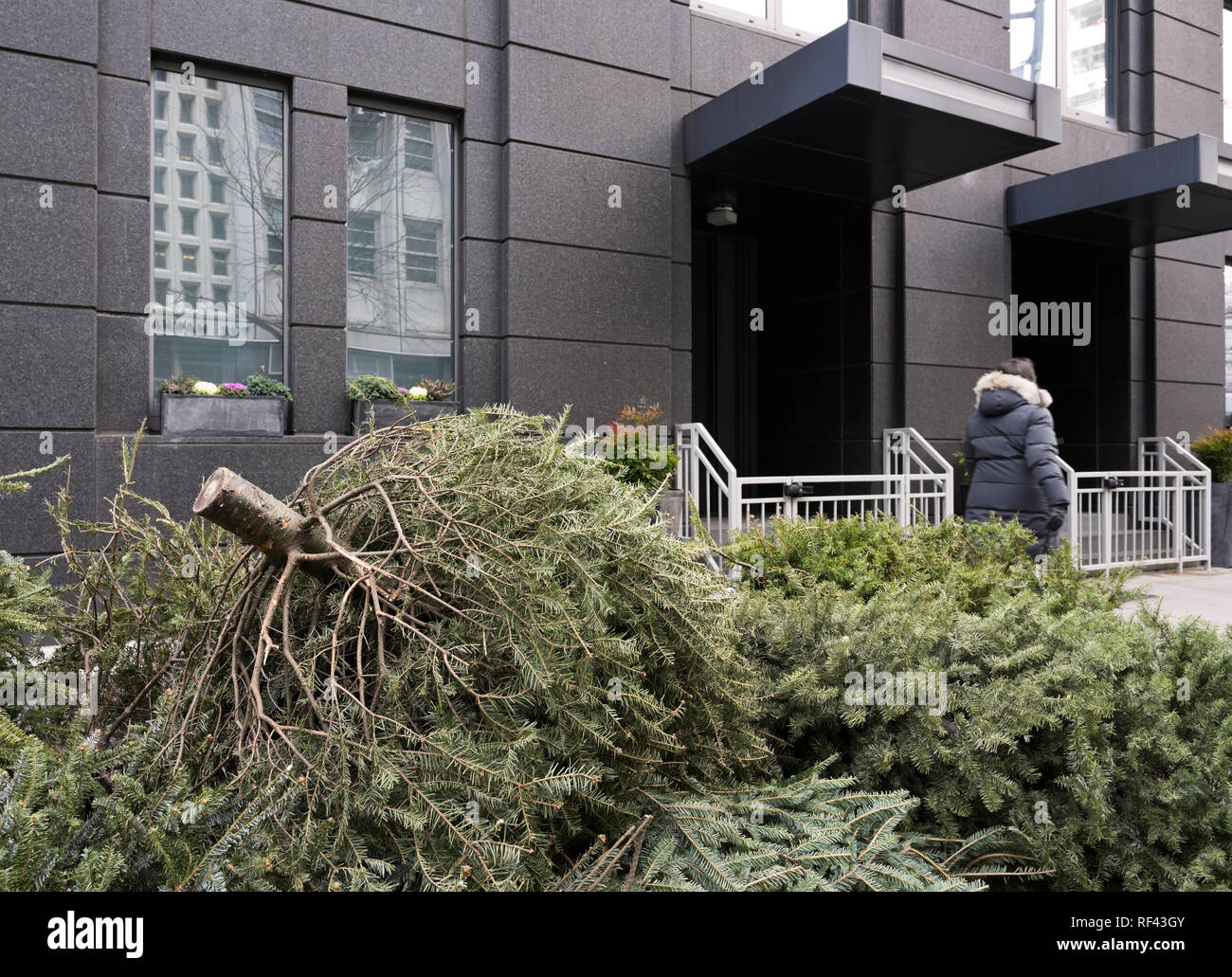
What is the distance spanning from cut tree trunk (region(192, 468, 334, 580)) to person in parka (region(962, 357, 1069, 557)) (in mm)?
6161

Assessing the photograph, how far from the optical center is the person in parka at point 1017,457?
6.96 metres

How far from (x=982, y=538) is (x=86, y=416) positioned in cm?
627

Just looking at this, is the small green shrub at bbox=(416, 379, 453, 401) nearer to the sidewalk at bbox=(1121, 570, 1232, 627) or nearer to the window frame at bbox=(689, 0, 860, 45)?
the window frame at bbox=(689, 0, 860, 45)

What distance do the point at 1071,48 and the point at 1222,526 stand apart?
7.06 m

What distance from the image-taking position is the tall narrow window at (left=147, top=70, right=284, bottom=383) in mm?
7574

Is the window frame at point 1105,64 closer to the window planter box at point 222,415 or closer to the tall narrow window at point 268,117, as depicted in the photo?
the tall narrow window at point 268,117

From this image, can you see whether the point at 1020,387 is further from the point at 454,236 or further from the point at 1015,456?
the point at 454,236

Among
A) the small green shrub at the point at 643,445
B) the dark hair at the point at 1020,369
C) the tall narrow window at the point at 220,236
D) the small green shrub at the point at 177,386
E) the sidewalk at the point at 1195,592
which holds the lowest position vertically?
the sidewalk at the point at 1195,592

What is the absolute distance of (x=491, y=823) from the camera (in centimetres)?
175

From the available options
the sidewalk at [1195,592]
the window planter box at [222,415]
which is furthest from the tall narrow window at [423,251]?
the sidewalk at [1195,592]

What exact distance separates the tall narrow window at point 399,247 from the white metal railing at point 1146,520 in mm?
7254
